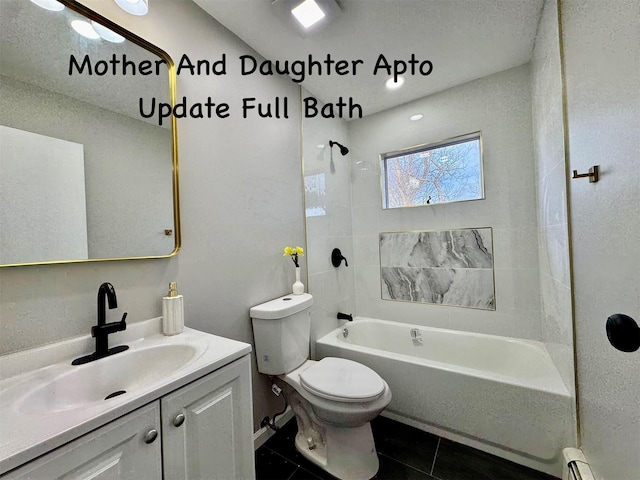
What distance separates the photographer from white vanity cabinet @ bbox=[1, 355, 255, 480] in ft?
1.84

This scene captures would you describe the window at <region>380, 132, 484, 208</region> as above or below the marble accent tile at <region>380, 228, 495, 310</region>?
above

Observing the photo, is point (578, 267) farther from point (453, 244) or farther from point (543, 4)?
point (543, 4)

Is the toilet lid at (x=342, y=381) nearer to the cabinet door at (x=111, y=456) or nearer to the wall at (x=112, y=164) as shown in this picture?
the cabinet door at (x=111, y=456)

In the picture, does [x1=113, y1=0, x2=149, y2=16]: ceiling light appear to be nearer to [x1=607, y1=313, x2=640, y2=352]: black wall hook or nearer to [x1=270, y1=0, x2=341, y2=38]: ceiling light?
[x1=270, y1=0, x2=341, y2=38]: ceiling light

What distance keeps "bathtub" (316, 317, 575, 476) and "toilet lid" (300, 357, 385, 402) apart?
0.34 meters

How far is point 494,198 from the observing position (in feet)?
6.75

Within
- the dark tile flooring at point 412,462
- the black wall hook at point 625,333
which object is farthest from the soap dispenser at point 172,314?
the black wall hook at point 625,333

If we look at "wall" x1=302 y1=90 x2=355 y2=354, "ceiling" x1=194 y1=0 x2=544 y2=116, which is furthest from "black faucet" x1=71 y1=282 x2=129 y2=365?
"ceiling" x1=194 y1=0 x2=544 y2=116

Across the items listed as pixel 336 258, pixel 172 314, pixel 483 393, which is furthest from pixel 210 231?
pixel 483 393

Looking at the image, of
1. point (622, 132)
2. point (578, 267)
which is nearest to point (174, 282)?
point (622, 132)

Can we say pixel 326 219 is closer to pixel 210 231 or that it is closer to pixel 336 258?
pixel 336 258

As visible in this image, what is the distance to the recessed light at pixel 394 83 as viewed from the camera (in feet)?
6.64

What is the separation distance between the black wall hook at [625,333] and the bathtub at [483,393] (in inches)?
42.3

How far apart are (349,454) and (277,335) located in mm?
722
